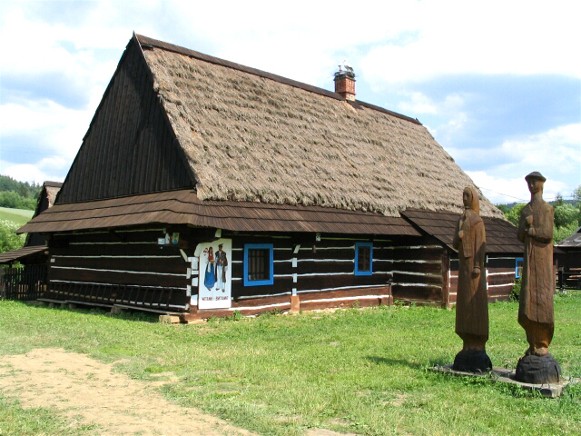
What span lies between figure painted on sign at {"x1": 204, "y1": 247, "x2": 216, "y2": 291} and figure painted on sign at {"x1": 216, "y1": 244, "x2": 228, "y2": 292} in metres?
0.11

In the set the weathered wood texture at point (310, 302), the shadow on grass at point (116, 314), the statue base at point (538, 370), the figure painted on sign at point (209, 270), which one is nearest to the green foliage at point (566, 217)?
the weathered wood texture at point (310, 302)

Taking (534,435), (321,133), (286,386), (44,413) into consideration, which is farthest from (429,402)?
(321,133)

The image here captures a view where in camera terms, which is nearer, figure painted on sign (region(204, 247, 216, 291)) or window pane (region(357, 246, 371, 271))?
figure painted on sign (region(204, 247, 216, 291))

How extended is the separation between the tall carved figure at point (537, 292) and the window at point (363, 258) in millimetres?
9264

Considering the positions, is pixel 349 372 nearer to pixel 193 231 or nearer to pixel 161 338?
pixel 161 338

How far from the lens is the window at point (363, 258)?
15766 mm

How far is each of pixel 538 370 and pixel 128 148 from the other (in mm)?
11546

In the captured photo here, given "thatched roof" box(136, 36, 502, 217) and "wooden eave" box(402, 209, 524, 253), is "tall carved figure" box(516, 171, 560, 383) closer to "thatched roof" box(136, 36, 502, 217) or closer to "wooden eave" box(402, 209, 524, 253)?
"thatched roof" box(136, 36, 502, 217)

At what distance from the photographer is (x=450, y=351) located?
8.34m

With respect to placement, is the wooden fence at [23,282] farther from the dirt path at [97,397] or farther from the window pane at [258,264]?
the dirt path at [97,397]

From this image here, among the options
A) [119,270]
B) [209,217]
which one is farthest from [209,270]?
[119,270]

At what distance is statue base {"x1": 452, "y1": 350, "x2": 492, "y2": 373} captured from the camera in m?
6.71

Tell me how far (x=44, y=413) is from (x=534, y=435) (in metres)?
4.27

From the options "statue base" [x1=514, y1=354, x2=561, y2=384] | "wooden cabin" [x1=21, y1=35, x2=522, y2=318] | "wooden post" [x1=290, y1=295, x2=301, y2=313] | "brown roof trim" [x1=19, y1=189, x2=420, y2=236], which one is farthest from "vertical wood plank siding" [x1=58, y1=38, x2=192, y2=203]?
"statue base" [x1=514, y1=354, x2=561, y2=384]
